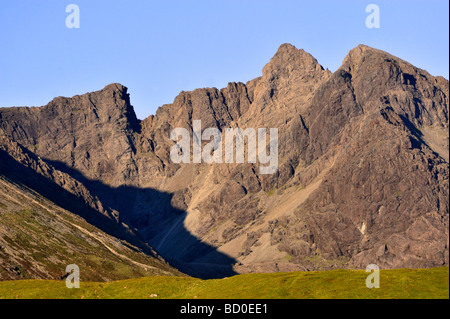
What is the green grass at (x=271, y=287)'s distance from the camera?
79.6 m

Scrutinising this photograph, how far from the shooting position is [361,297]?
256 ft

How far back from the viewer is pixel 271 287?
283ft

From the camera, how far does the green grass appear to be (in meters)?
79.6
